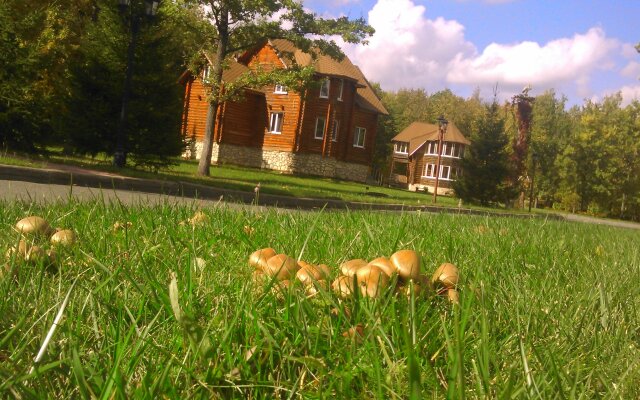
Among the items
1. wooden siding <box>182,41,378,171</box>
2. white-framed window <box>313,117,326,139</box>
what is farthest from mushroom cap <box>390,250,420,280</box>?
white-framed window <box>313,117,326,139</box>

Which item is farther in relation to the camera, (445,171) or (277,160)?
(445,171)

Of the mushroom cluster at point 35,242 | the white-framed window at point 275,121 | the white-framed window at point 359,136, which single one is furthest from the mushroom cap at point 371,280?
the white-framed window at point 359,136

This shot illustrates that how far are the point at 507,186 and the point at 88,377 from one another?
4800cm

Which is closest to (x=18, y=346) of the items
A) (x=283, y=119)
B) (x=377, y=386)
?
(x=377, y=386)

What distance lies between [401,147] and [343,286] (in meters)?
85.1

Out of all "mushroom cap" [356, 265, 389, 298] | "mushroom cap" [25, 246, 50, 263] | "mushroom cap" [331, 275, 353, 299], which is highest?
"mushroom cap" [356, 265, 389, 298]

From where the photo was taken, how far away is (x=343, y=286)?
1758 mm

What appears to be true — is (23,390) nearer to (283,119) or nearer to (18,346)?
(18,346)

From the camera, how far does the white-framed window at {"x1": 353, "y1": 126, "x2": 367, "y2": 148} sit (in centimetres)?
5231

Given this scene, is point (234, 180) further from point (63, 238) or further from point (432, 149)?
point (432, 149)

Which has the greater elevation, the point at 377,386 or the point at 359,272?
the point at 359,272

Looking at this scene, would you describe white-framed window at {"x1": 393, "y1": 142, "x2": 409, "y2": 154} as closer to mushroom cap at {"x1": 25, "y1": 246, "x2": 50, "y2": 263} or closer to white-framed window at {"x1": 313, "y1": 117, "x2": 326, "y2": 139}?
white-framed window at {"x1": 313, "y1": 117, "x2": 326, "y2": 139}

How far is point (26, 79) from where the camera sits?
16781 mm

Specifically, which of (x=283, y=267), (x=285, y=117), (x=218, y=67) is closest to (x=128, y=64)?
(x=218, y=67)
